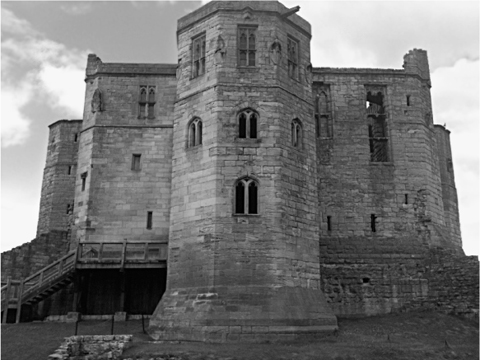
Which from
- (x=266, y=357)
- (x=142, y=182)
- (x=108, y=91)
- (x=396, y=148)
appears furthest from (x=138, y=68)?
(x=266, y=357)

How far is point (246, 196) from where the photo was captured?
20.1 m

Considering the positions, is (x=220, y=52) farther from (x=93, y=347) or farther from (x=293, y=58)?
(x=93, y=347)

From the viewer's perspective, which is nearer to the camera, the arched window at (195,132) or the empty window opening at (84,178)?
the arched window at (195,132)

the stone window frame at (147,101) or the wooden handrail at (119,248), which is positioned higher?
the stone window frame at (147,101)

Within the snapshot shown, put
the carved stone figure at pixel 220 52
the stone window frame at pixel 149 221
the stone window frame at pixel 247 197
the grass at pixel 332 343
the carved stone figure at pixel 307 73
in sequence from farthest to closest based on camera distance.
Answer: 1. the stone window frame at pixel 149 221
2. the carved stone figure at pixel 307 73
3. the carved stone figure at pixel 220 52
4. the stone window frame at pixel 247 197
5. the grass at pixel 332 343

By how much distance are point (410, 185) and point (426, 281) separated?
492 centimetres

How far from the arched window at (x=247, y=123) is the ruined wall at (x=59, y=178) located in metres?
14.4

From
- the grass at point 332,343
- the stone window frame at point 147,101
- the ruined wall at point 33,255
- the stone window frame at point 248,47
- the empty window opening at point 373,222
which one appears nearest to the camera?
the grass at point 332,343

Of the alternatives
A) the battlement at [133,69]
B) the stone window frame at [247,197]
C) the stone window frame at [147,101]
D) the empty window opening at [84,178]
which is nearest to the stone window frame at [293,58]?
the stone window frame at [247,197]

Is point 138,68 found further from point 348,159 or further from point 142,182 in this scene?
point 348,159

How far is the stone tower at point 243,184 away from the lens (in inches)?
733

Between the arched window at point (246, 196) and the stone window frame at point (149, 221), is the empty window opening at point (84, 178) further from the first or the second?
the arched window at point (246, 196)

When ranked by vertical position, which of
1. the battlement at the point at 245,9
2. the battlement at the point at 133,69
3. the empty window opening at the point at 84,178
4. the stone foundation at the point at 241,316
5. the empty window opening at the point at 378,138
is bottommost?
the stone foundation at the point at 241,316

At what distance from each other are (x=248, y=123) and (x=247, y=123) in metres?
0.04
